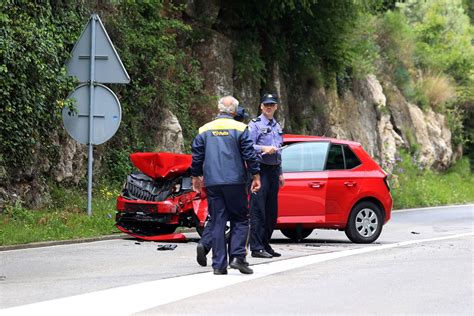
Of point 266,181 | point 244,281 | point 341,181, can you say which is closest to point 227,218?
point 244,281

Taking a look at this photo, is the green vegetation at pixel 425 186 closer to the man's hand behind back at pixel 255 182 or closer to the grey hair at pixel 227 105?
the man's hand behind back at pixel 255 182

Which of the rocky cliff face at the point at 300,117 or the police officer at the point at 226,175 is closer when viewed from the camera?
the police officer at the point at 226,175

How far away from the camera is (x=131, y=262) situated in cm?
1285

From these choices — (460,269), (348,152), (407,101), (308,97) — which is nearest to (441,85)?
(407,101)

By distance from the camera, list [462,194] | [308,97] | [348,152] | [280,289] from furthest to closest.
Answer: [462,194], [308,97], [348,152], [280,289]

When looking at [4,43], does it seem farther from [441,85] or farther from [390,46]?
[441,85]

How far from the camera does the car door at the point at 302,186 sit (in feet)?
51.9

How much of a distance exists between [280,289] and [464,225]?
1255 centimetres

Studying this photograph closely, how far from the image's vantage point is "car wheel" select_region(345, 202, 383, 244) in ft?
53.3

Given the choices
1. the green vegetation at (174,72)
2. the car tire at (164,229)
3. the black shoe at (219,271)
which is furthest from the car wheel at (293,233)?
the black shoe at (219,271)

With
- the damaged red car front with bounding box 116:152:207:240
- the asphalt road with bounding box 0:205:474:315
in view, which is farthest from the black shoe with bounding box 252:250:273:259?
the damaged red car front with bounding box 116:152:207:240

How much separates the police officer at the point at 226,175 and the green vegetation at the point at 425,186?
1969 centimetres

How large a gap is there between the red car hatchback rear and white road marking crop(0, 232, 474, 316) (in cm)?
344

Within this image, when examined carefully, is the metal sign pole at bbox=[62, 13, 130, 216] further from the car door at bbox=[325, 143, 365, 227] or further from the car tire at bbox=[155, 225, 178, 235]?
the car door at bbox=[325, 143, 365, 227]
